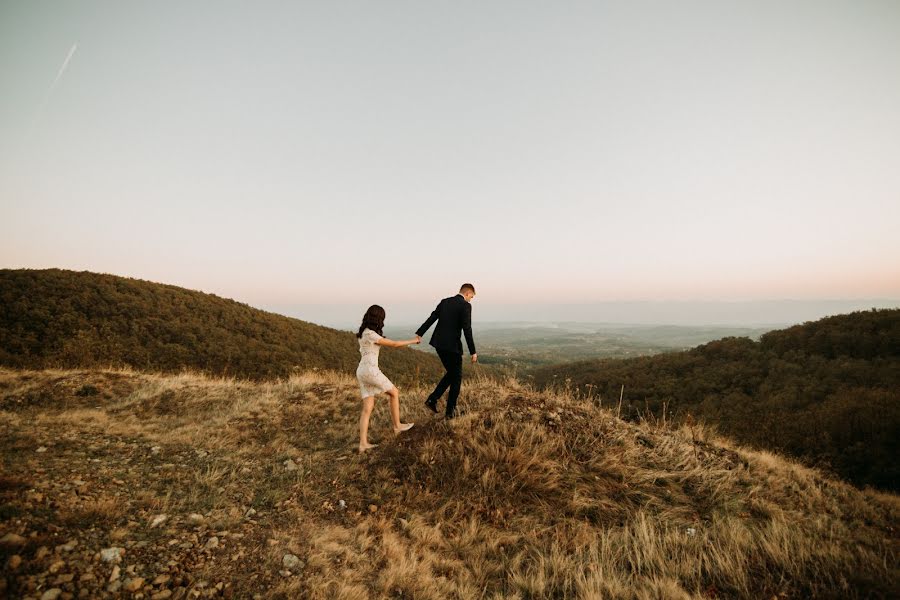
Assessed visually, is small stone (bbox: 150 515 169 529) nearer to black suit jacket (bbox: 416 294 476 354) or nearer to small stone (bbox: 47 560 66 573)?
small stone (bbox: 47 560 66 573)

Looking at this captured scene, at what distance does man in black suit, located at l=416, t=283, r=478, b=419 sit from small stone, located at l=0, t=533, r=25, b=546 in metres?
4.46

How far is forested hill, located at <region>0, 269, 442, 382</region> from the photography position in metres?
22.1

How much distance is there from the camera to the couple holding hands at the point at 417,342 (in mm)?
5477

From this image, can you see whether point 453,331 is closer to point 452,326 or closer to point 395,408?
point 452,326

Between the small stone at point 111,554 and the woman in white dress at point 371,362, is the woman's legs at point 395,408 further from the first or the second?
the small stone at point 111,554

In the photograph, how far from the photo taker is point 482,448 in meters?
5.50

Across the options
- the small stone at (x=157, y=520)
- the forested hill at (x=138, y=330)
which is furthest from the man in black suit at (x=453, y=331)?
the forested hill at (x=138, y=330)

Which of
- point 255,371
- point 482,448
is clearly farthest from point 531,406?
point 255,371

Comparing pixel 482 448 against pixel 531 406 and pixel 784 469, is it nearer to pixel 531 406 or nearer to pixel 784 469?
pixel 531 406

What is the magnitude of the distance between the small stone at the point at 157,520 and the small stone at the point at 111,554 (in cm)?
60

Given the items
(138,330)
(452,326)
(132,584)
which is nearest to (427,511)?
(452,326)

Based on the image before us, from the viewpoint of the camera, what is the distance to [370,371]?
543 cm

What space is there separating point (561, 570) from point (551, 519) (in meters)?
1.03

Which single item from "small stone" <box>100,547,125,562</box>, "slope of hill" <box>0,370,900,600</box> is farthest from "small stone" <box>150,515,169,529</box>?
"small stone" <box>100,547,125,562</box>
